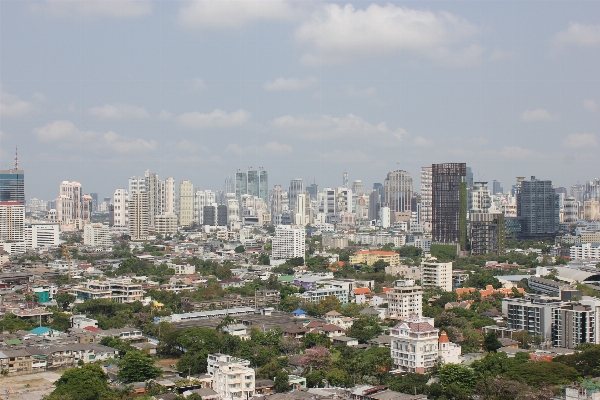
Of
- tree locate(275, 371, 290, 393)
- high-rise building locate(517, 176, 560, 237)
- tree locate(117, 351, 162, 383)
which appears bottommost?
tree locate(275, 371, 290, 393)

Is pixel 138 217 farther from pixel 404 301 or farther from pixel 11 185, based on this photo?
pixel 404 301

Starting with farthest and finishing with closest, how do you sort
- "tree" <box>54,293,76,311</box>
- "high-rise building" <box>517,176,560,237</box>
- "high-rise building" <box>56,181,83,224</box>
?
"high-rise building" <box>56,181,83,224</box> < "high-rise building" <box>517,176,560,237</box> < "tree" <box>54,293,76,311</box>

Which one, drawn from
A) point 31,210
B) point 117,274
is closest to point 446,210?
point 117,274

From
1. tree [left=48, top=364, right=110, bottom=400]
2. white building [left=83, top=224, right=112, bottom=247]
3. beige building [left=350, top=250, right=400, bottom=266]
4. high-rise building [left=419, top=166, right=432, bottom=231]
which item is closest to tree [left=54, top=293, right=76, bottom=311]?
tree [left=48, top=364, right=110, bottom=400]

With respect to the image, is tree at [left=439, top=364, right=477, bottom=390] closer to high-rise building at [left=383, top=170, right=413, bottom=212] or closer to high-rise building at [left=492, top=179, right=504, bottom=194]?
high-rise building at [left=383, top=170, right=413, bottom=212]

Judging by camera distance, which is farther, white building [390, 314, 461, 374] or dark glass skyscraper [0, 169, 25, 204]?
dark glass skyscraper [0, 169, 25, 204]

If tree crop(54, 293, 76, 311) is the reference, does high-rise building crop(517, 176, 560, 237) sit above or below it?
above

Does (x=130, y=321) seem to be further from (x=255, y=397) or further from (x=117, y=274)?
(x=117, y=274)

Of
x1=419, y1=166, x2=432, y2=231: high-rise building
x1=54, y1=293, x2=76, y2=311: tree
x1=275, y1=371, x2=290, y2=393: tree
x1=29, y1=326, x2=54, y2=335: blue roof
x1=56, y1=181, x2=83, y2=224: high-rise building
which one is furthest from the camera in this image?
x1=56, y1=181, x2=83, y2=224: high-rise building

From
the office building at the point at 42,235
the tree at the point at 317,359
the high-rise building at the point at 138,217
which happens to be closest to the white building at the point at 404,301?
the tree at the point at 317,359
